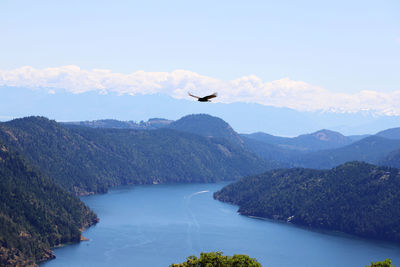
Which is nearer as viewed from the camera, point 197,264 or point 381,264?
point 381,264

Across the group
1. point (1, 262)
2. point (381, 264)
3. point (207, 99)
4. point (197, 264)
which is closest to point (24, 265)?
point (1, 262)

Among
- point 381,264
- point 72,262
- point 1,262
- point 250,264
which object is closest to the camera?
point 381,264

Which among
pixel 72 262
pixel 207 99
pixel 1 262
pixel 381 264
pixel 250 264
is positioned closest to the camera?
pixel 207 99

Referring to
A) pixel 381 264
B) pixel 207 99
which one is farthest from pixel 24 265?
pixel 207 99

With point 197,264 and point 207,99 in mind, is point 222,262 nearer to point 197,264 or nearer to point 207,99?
point 197,264

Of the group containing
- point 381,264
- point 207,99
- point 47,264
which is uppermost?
point 207,99

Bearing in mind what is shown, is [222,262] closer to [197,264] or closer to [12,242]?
[197,264]

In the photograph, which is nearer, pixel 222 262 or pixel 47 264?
pixel 222 262

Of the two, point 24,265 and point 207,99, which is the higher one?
point 207,99

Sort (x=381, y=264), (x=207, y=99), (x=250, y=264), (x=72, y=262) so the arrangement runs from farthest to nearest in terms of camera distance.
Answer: (x=72, y=262) < (x=250, y=264) < (x=381, y=264) < (x=207, y=99)
